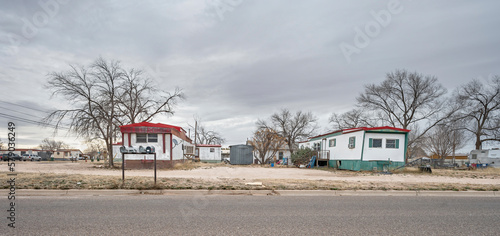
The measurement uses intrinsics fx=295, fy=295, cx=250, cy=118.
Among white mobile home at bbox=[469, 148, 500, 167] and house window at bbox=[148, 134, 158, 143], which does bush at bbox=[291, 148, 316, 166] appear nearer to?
house window at bbox=[148, 134, 158, 143]

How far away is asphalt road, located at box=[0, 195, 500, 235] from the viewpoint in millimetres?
4832

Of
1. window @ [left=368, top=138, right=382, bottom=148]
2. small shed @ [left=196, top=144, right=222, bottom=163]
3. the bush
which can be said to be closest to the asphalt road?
window @ [left=368, top=138, right=382, bottom=148]

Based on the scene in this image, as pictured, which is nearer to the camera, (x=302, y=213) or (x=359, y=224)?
(x=359, y=224)

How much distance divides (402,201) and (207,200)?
519 cm

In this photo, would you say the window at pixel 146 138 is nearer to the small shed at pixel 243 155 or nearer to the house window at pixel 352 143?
the small shed at pixel 243 155

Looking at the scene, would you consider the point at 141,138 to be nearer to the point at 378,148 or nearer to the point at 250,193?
the point at 250,193

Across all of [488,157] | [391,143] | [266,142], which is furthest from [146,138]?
[488,157]

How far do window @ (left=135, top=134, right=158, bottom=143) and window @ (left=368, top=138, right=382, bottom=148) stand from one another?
50.8ft

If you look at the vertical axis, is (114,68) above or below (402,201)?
above

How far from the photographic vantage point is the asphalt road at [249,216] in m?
4.83

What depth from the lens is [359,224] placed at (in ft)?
17.4

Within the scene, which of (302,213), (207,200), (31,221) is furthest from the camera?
(207,200)

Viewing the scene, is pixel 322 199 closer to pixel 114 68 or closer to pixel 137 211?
pixel 137 211

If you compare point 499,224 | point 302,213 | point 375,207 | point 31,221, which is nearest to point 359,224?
point 302,213
